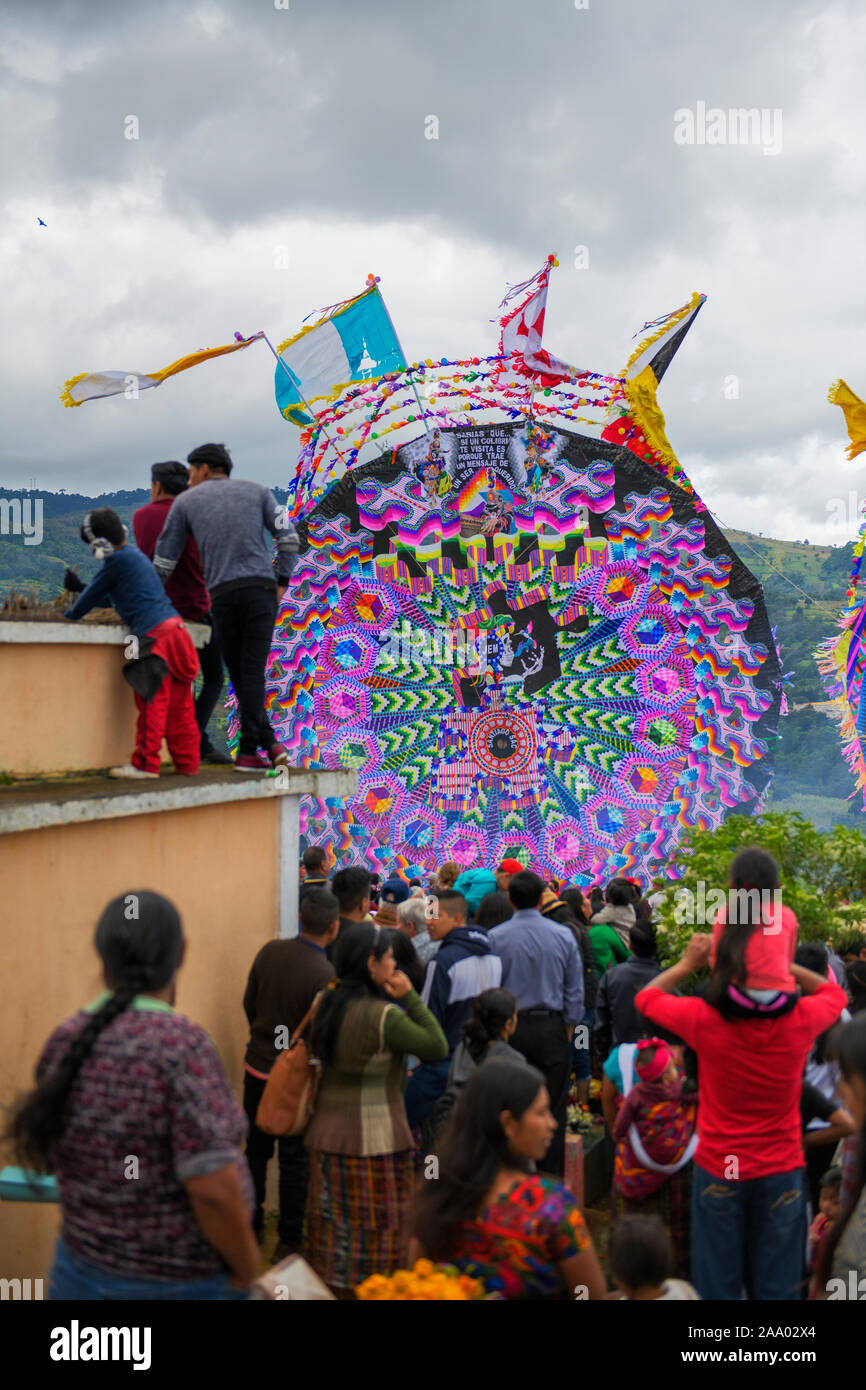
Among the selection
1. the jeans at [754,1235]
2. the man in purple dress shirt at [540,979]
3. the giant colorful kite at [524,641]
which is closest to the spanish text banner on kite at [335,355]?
the giant colorful kite at [524,641]

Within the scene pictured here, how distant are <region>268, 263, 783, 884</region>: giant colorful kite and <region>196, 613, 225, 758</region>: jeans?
690 cm

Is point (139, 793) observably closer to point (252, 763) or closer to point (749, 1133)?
point (252, 763)

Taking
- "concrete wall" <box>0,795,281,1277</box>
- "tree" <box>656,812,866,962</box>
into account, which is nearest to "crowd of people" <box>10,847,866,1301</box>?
"tree" <box>656,812,866,962</box>

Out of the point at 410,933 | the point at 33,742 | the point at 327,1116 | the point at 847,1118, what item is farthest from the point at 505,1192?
the point at 410,933

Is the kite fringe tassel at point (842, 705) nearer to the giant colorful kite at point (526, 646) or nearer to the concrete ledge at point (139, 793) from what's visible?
the giant colorful kite at point (526, 646)

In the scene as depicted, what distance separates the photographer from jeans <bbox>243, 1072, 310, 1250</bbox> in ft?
16.9

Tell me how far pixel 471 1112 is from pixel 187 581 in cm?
381

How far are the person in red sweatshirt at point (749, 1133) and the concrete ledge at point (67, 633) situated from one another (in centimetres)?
274

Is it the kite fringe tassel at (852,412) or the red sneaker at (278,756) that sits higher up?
the kite fringe tassel at (852,412)

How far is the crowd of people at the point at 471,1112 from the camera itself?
2572 mm

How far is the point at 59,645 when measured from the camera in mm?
5098

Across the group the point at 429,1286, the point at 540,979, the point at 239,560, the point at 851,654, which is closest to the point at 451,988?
the point at 540,979

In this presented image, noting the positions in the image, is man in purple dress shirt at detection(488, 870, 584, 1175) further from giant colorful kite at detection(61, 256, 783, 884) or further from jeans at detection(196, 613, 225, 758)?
giant colorful kite at detection(61, 256, 783, 884)

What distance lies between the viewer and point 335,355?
12.8m
